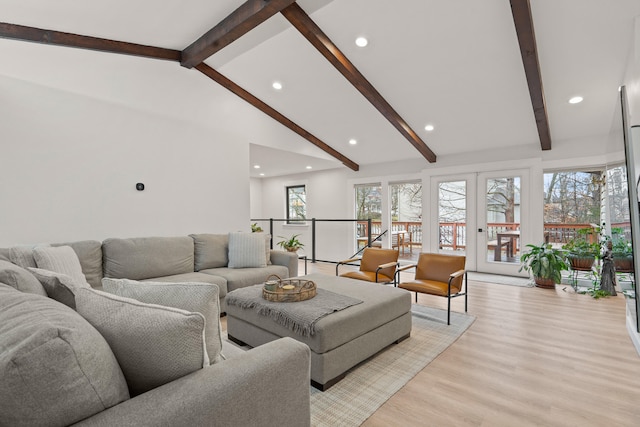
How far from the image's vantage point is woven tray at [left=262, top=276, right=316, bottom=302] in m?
2.40

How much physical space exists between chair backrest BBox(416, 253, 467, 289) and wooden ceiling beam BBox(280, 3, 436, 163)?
221 centimetres

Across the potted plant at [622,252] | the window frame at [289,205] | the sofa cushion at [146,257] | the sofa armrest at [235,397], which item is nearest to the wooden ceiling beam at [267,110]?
the window frame at [289,205]

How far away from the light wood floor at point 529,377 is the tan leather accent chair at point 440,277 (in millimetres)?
398

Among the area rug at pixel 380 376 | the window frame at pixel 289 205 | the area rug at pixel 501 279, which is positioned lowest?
the area rug at pixel 380 376

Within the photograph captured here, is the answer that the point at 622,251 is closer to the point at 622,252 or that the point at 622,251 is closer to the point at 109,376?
the point at 622,252

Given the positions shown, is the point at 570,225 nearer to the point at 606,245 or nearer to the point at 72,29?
the point at 606,245

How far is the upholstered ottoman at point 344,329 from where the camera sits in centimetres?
205

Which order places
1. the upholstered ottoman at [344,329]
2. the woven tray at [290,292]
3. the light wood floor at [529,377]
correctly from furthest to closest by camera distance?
the woven tray at [290,292], the upholstered ottoman at [344,329], the light wood floor at [529,377]

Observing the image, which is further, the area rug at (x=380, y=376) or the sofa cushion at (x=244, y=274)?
the sofa cushion at (x=244, y=274)

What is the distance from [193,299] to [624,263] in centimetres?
353

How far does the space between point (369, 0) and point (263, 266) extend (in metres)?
3.07

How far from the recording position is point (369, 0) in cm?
296

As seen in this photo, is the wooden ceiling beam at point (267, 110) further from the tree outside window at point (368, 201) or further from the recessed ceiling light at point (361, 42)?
the recessed ceiling light at point (361, 42)

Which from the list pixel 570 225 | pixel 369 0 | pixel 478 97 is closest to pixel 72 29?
pixel 369 0
